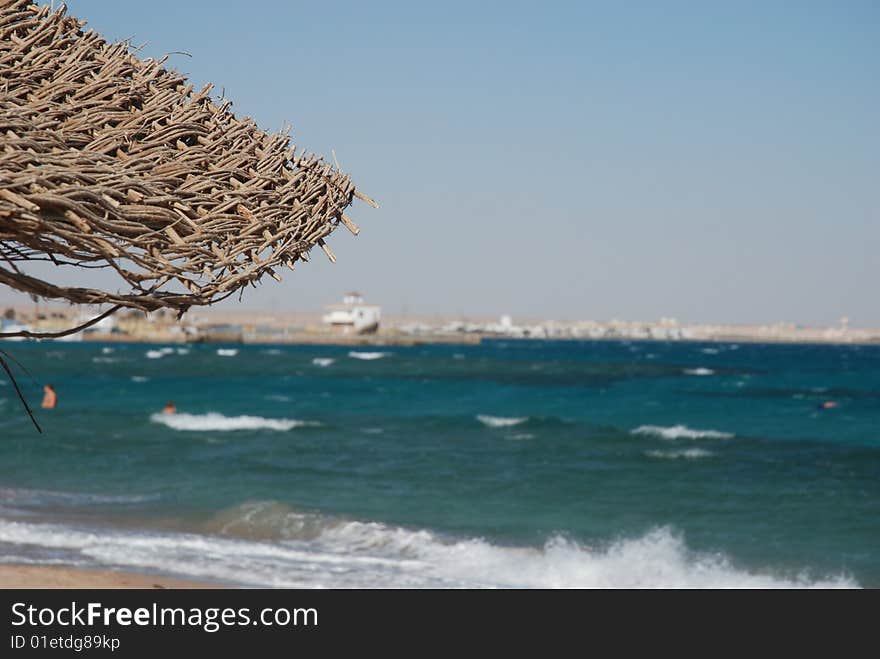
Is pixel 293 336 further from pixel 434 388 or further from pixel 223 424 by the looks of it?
pixel 223 424

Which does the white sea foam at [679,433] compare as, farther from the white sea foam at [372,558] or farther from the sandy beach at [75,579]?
the sandy beach at [75,579]

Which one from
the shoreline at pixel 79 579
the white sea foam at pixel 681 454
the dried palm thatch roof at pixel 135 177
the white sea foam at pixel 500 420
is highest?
the dried palm thatch roof at pixel 135 177

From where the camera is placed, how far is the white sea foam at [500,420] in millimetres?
26484

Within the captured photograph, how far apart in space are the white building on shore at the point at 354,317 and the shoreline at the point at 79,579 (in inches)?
3907

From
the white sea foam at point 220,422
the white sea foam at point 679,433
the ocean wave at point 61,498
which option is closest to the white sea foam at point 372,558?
the ocean wave at point 61,498

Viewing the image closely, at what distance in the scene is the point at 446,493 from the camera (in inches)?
603

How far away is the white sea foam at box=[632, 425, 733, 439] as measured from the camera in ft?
79.0

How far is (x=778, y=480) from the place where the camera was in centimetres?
1755

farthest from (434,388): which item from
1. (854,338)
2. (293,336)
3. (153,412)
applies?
(854,338)

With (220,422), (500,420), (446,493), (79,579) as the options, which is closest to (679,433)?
(500,420)

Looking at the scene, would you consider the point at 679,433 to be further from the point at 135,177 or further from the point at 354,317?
the point at 354,317

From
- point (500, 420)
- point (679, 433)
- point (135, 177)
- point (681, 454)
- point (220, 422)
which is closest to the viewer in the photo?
point (135, 177)

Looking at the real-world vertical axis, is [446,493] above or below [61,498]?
below

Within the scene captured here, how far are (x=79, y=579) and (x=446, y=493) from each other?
24.3 ft
